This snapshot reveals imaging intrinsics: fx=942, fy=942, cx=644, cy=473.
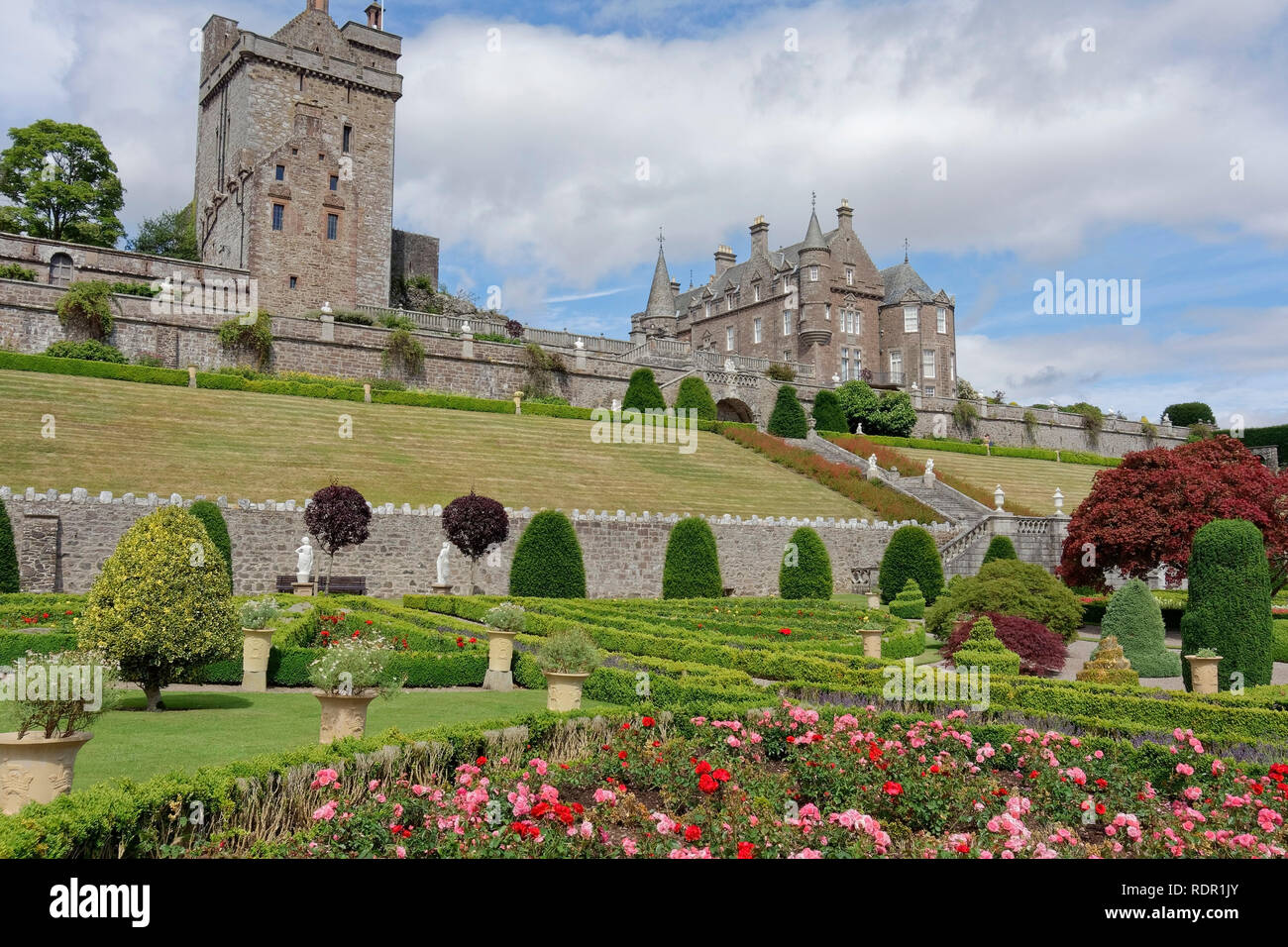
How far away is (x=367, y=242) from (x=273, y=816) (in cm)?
4854

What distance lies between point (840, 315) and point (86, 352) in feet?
147

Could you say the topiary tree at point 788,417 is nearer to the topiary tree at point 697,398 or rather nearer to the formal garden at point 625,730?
the topiary tree at point 697,398

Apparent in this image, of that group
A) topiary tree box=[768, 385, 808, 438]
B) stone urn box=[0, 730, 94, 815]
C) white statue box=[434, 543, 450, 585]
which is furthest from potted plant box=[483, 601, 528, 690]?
topiary tree box=[768, 385, 808, 438]

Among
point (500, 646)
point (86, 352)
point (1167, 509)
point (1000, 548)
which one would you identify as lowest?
point (500, 646)

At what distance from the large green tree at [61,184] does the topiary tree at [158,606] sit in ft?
149

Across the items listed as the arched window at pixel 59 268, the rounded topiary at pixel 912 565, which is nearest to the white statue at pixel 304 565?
the rounded topiary at pixel 912 565

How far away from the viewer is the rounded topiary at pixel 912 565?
90.3 ft

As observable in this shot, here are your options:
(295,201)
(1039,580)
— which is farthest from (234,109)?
(1039,580)

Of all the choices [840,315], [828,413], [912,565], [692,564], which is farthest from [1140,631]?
[840,315]

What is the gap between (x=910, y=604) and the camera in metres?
23.7

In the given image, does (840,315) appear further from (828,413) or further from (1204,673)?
(1204,673)

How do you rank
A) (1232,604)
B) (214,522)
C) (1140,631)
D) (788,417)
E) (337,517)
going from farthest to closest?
(788,417)
(337,517)
(214,522)
(1140,631)
(1232,604)

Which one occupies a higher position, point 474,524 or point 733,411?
point 733,411
